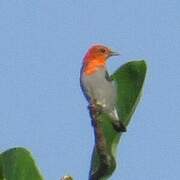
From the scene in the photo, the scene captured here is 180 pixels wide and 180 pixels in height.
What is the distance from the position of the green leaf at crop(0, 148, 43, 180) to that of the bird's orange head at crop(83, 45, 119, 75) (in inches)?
99.9

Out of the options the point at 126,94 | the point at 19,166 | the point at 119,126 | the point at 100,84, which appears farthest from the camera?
the point at 100,84

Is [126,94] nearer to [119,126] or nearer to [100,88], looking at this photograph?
[119,126]

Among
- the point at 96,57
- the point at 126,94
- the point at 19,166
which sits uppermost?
the point at 126,94

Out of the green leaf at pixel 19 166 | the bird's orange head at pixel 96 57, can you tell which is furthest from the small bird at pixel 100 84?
the green leaf at pixel 19 166

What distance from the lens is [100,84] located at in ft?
13.4

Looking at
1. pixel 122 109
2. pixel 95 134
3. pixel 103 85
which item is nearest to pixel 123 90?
pixel 122 109

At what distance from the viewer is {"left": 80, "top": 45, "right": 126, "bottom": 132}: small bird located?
3173 millimetres

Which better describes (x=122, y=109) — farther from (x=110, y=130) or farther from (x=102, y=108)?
(x=102, y=108)

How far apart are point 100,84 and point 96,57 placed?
1266mm

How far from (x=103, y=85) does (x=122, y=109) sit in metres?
1.49

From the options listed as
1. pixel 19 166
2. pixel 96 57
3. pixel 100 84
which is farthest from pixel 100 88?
pixel 19 166

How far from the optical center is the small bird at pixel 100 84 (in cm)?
317

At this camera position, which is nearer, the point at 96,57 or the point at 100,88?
the point at 100,88

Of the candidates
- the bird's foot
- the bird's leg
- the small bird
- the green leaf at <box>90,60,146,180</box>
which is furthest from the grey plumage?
the bird's leg
